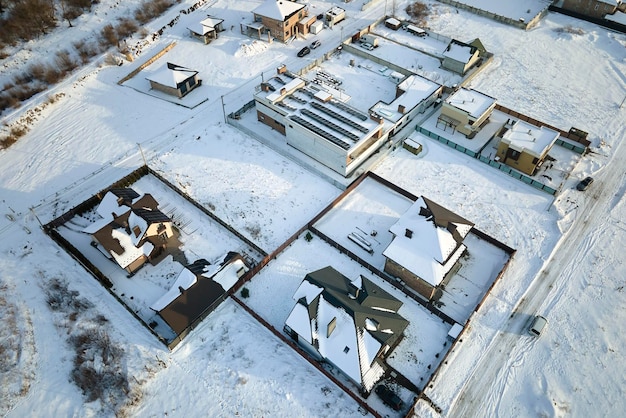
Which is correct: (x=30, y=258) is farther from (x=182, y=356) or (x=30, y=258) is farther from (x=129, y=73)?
(x=129, y=73)

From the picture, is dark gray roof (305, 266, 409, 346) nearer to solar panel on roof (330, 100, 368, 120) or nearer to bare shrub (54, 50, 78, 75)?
solar panel on roof (330, 100, 368, 120)

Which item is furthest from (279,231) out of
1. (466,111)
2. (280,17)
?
(280,17)

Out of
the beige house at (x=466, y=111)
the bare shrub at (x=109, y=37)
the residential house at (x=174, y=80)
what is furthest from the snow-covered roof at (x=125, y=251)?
the bare shrub at (x=109, y=37)

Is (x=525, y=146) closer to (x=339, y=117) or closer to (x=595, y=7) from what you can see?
(x=339, y=117)

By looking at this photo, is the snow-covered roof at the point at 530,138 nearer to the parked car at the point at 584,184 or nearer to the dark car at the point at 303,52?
the parked car at the point at 584,184

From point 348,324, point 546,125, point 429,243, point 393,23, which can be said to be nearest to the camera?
point 348,324

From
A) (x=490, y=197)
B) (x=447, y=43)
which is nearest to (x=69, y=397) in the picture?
(x=490, y=197)
